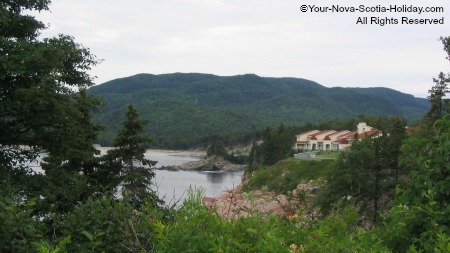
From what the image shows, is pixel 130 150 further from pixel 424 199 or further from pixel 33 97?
pixel 424 199

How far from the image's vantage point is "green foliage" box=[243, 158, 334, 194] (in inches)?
2100

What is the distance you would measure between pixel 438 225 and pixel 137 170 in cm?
1813

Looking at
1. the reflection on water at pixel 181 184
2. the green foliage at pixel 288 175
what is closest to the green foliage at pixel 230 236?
the reflection on water at pixel 181 184

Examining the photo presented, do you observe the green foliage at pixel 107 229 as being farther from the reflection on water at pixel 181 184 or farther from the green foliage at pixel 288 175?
the green foliage at pixel 288 175

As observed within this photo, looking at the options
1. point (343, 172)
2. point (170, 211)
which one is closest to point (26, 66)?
point (170, 211)

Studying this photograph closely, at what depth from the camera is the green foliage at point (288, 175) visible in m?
53.3

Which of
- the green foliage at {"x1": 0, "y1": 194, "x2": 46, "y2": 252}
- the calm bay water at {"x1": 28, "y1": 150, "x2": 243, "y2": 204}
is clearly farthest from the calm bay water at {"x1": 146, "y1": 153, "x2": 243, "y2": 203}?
the green foliage at {"x1": 0, "y1": 194, "x2": 46, "y2": 252}

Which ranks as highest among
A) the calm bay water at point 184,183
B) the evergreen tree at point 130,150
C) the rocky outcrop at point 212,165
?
the evergreen tree at point 130,150

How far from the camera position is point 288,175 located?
58000mm

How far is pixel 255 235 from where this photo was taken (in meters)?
2.87

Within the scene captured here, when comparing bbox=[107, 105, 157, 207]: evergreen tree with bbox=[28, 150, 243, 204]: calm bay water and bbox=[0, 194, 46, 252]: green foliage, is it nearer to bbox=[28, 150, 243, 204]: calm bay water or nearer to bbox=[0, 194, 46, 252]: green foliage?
bbox=[28, 150, 243, 204]: calm bay water

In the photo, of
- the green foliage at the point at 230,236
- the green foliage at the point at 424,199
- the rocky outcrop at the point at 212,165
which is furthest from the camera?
the rocky outcrop at the point at 212,165

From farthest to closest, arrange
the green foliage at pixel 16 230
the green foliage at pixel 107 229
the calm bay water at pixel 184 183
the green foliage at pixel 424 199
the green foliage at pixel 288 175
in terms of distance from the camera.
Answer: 1. the green foliage at pixel 288 175
2. the calm bay water at pixel 184 183
3. the green foliage at pixel 424 199
4. the green foliage at pixel 107 229
5. the green foliage at pixel 16 230

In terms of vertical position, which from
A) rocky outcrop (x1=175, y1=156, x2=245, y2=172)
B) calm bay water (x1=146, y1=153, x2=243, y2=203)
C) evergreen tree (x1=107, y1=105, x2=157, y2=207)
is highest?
evergreen tree (x1=107, y1=105, x2=157, y2=207)
